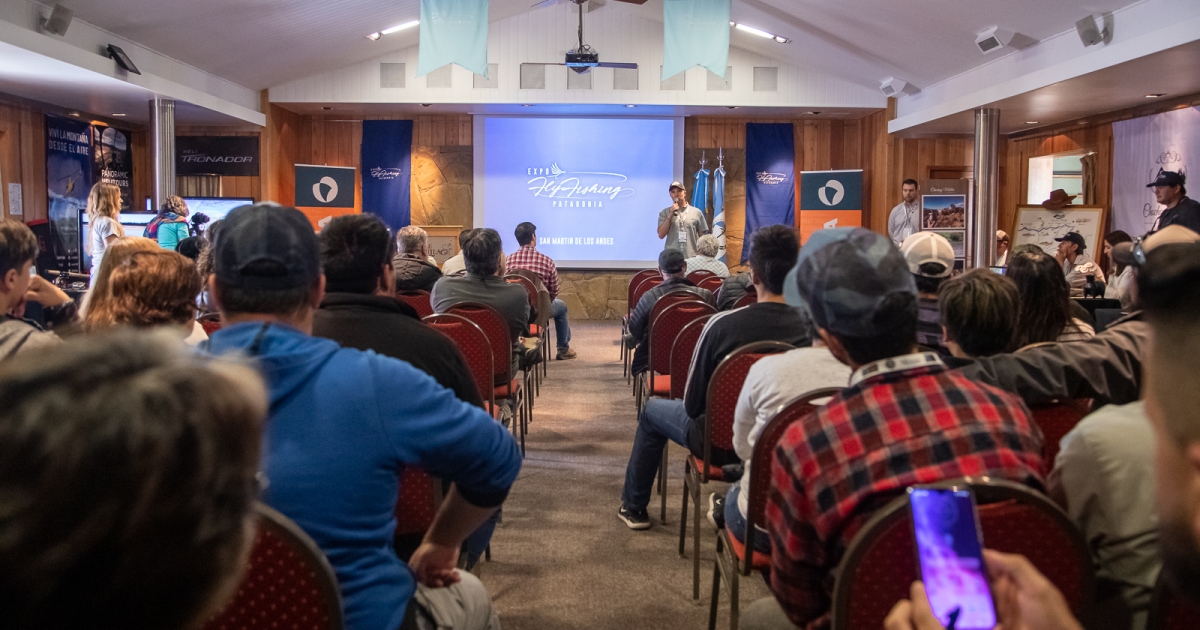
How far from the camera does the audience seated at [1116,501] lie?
1.39 meters

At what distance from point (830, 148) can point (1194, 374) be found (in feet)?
42.9

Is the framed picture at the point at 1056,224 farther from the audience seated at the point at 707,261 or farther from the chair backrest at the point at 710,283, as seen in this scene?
the chair backrest at the point at 710,283

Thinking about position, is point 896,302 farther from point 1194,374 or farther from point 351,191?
point 351,191

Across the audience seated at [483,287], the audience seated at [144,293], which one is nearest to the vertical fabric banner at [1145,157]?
the audience seated at [483,287]

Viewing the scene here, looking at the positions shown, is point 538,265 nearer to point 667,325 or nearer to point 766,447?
point 667,325

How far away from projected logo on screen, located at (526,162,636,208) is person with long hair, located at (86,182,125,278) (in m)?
6.45

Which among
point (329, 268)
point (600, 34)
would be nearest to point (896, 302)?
point (329, 268)

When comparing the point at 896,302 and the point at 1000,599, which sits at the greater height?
A: the point at 896,302

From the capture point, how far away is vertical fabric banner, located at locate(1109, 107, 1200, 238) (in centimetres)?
798

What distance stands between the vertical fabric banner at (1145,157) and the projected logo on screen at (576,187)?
19.9ft

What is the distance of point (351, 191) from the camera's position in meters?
12.0

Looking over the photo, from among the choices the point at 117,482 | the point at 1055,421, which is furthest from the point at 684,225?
the point at 117,482

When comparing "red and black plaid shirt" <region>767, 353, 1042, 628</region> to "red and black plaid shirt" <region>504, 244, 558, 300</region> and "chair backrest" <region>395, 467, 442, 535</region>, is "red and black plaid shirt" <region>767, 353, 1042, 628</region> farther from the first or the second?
"red and black plaid shirt" <region>504, 244, 558, 300</region>

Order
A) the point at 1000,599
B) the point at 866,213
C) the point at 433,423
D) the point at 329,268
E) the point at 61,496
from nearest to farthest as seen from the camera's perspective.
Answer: the point at 61,496 → the point at 1000,599 → the point at 433,423 → the point at 329,268 → the point at 866,213
